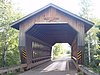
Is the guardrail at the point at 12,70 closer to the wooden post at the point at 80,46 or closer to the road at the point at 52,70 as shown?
the road at the point at 52,70

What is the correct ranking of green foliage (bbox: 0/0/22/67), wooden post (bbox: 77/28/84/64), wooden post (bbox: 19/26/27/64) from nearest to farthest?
1. wooden post (bbox: 77/28/84/64)
2. wooden post (bbox: 19/26/27/64)
3. green foliage (bbox: 0/0/22/67)

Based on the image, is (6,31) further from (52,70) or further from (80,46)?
(80,46)

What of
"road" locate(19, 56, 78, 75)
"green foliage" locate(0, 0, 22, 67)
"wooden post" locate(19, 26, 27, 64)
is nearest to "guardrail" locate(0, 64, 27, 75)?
"road" locate(19, 56, 78, 75)

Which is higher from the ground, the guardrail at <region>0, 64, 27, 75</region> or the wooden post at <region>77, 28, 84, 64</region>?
the wooden post at <region>77, 28, 84, 64</region>

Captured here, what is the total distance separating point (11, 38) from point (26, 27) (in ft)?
32.6

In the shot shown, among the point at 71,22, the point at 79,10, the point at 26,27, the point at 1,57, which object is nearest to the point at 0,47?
the point at 1,57

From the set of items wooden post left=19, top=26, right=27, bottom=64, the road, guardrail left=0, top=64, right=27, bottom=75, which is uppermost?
wooden post left=19, top=26, right=27, bottom=64

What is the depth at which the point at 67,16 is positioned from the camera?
64.3ft

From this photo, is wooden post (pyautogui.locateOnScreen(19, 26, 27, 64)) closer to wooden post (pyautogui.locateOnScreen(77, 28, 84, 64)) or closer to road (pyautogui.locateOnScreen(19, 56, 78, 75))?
road (pyautogui.locateOnScreen(19, 56, 78, 75))

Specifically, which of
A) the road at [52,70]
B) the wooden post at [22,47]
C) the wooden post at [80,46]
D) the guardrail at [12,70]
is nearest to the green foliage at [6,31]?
the road at [52,70]

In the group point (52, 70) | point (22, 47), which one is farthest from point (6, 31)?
point (52, 70)

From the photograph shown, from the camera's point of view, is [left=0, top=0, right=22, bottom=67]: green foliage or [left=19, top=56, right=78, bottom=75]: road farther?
[left=0, top=0, right=22, bottom=67]: green foliage

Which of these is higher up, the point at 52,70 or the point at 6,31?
the point at 6,31

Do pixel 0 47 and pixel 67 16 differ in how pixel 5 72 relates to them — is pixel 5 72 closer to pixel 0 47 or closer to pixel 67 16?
pixel 67 16
